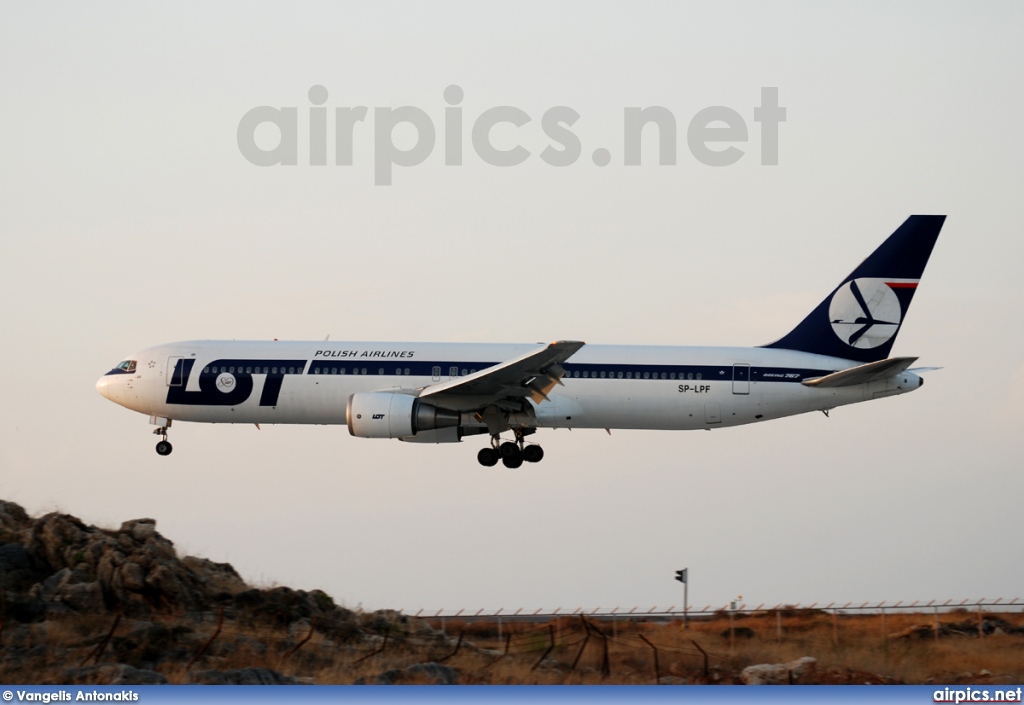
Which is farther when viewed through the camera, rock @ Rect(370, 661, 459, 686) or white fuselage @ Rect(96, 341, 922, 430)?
white fuselage @ Rect(96, 341, 922, 430)

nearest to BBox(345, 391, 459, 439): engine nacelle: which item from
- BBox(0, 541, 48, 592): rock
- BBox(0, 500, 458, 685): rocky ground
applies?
BBox(0, 500, 458, 685): rocky ground

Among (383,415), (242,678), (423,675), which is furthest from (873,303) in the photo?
(242,678)

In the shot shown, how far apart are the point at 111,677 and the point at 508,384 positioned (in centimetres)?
1723

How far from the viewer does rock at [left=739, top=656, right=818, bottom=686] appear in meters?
31.1

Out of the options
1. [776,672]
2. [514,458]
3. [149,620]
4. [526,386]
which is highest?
[526,386]

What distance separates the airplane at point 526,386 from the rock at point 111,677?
15.2 meters

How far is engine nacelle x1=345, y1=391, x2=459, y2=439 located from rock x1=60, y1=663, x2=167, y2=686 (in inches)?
557

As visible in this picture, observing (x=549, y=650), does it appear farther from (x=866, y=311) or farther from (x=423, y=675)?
(x=866, y=311)

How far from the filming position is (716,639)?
35562mm

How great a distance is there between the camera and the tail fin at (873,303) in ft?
152

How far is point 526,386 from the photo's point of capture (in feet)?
142

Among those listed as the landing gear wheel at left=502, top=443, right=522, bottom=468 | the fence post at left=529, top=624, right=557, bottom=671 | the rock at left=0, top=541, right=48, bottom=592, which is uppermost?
the landing gear wheel at left=502, top=443, right=522, bottom=468

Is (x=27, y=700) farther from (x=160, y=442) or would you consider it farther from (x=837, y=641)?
(x=160, y=442)

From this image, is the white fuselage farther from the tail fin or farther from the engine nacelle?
the engine nacelle
